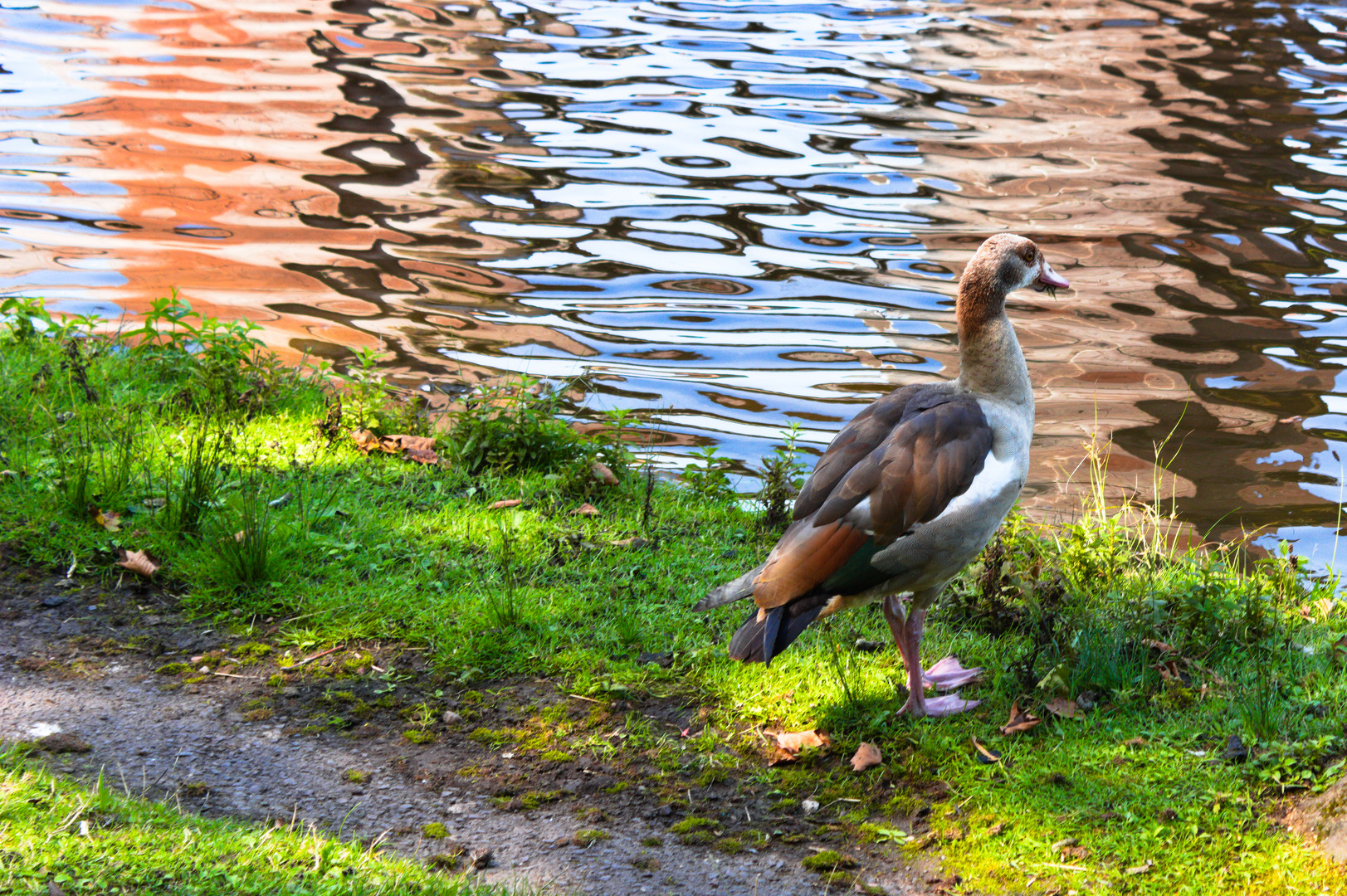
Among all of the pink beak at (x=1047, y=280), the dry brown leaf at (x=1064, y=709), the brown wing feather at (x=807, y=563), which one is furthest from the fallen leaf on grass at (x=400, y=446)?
the dry brown leaf at (x=1064, y=709)

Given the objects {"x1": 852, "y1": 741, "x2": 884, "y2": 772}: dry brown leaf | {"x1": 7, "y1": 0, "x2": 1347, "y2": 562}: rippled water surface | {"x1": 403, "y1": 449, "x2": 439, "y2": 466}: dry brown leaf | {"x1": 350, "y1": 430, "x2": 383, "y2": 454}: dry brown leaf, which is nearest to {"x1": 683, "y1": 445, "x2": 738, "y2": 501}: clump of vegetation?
{"x1": 7, "y1": 0, "x2": 1347, "y2": 562}: rippled water surface

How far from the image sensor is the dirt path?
3.62m

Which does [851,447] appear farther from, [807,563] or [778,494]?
[778,494]

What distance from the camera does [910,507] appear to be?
4293mm

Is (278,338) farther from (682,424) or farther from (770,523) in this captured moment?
(770,523)

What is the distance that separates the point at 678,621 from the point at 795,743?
0.99 meters

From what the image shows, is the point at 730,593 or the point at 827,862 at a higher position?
the point at 730,593

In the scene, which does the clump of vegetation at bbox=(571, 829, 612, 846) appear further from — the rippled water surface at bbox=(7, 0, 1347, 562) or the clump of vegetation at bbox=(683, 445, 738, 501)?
the rippled water surface at bbox=(7, 0, 1347, 562)

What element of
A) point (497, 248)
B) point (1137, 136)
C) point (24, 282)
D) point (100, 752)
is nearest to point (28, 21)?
point (24, 282)

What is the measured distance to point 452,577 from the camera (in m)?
5.28

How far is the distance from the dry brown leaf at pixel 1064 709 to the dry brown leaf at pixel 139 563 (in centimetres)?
385

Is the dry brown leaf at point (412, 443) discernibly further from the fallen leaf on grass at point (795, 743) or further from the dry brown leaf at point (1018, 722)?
the dry brown leaf at point (1018, 722)

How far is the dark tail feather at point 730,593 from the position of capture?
14.6 feet

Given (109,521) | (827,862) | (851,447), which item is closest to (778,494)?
(851,447)
